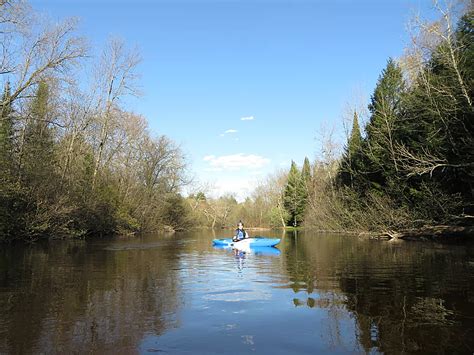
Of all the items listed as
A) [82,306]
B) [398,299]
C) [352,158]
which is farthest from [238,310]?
[352,158]

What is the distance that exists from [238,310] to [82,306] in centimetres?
313

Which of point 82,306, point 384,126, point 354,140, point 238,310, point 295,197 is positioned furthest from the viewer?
point 295,197

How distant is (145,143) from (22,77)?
31.3 meters

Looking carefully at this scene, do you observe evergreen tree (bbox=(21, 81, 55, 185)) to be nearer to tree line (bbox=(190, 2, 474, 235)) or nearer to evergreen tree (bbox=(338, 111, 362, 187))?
tree line (bbox=(190, 2, 474, 235))

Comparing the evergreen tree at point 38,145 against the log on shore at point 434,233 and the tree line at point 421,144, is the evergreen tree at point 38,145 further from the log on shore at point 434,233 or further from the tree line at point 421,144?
the log on shore at point 434,233

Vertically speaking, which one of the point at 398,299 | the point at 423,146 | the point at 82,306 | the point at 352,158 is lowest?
the point at 398,299

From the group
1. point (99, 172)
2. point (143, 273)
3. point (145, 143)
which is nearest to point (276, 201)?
point (145, 143)

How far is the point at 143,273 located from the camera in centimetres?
1362

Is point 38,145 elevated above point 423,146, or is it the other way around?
point 38,145

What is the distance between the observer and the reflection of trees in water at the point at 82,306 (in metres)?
6.21

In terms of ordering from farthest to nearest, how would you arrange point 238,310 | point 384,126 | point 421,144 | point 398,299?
point 384,126 → point 421,144 → point 398,299 → point 238,310

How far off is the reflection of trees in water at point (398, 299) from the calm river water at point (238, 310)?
2 cm

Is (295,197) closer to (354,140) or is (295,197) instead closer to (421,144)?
(354,140)

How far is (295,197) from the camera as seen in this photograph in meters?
71.9
